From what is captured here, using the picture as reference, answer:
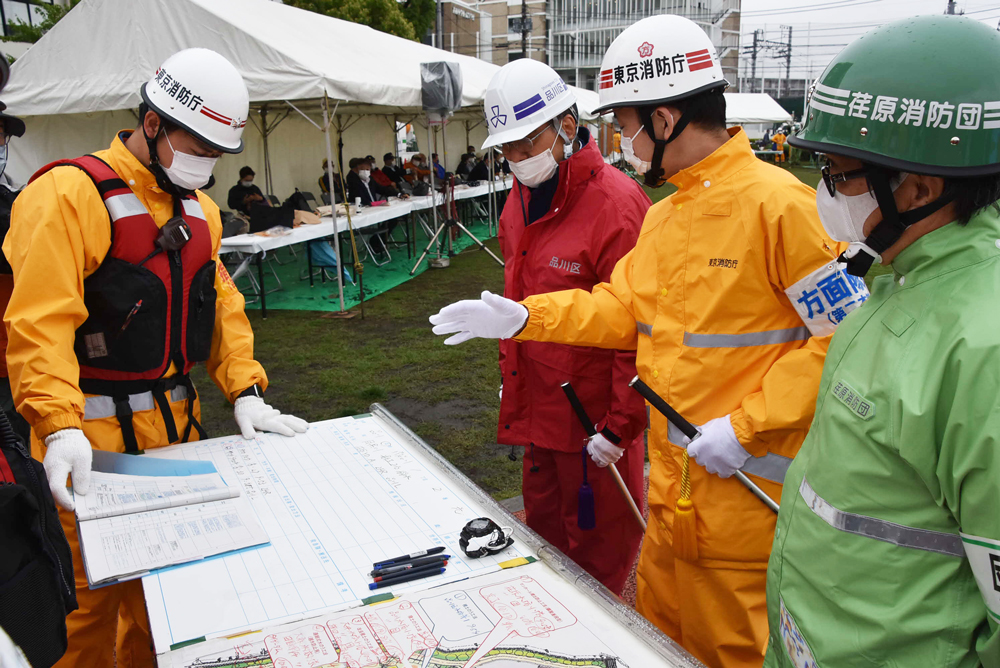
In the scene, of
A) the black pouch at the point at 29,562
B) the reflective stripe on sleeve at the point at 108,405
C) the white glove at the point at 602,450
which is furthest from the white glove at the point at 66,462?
the white glove at the point at 602,450

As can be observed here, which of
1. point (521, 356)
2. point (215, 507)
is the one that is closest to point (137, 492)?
point (215, 507)

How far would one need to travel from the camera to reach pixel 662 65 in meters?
2.09

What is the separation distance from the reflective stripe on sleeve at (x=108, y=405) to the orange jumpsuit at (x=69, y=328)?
0.05ft

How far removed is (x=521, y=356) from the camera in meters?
3.10

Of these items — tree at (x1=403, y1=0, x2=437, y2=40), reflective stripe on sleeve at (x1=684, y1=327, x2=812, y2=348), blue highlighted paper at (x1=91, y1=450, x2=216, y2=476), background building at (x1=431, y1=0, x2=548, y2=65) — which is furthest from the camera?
background building at (x1=431, y1=0, x2=548, y2=65)

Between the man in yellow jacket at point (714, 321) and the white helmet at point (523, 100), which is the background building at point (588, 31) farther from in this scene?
the man in yellow jacket at point (714, 321)

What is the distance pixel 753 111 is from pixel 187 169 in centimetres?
3899

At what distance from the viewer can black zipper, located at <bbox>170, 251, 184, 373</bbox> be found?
2.57 metres

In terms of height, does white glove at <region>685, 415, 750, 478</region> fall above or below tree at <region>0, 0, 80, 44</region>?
below

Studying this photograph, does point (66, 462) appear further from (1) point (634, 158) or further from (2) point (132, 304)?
(1) point (634, 158)

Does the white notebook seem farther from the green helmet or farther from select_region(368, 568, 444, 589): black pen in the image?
the green helmet

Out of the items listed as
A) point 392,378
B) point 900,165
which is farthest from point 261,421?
point 392,378

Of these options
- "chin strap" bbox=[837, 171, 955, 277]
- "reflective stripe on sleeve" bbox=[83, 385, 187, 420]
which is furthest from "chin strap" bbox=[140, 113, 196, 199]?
"chin strap" bbox=[837, 171, 955, 277]

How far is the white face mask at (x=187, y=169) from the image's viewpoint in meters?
2.54
